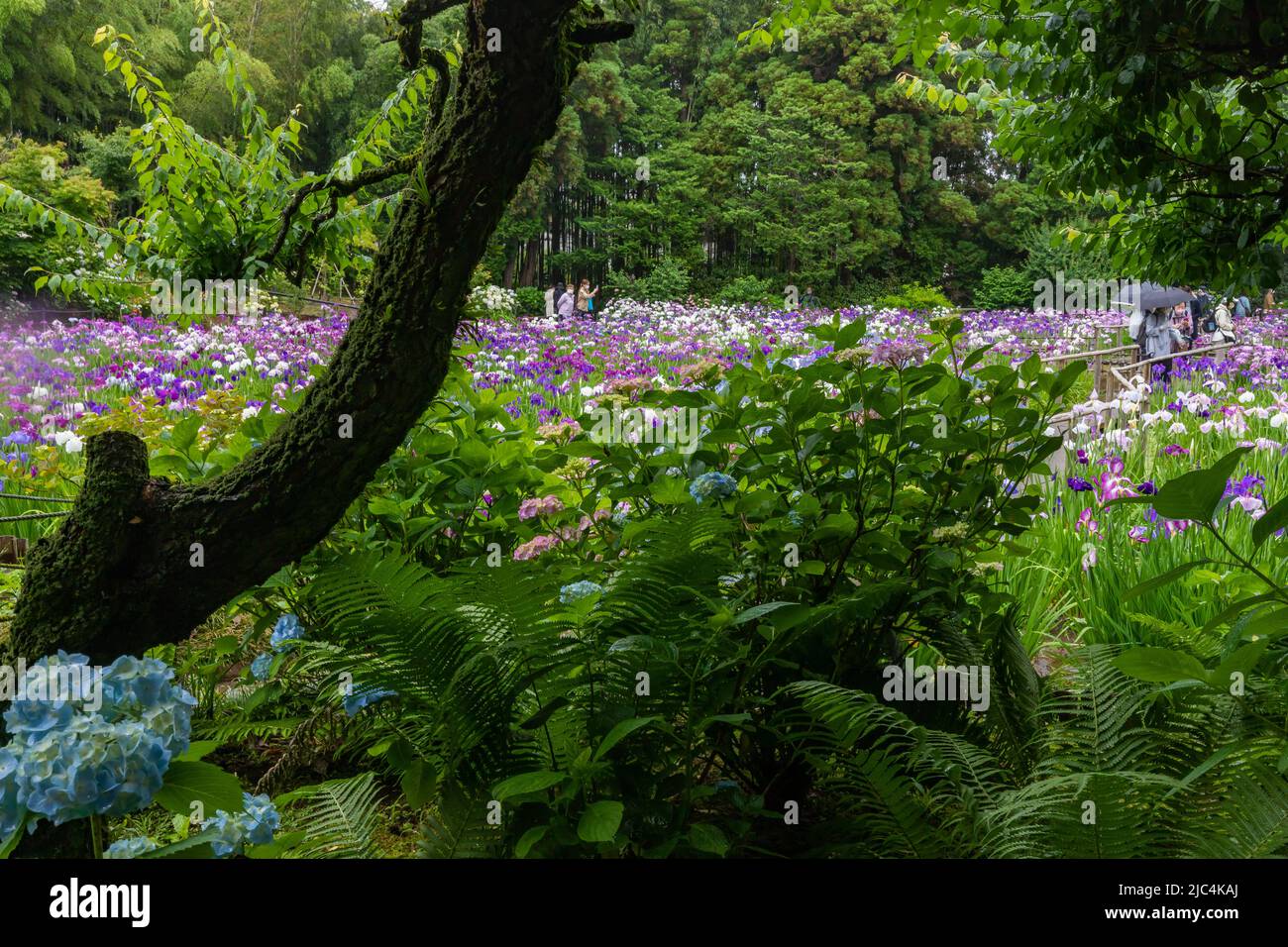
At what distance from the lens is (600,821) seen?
1155mm

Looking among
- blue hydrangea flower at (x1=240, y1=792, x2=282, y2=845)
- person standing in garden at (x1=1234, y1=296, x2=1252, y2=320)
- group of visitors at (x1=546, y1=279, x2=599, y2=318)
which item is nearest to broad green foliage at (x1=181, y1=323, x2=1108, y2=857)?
blue hydrangea flower at (x1=240, y1=792, x2=282, y2=845)

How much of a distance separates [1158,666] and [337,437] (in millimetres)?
1227

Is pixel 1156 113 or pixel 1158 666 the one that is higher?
pixel 1156 113

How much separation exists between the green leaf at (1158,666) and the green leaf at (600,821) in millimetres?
642

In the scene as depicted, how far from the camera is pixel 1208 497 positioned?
41.6 inches

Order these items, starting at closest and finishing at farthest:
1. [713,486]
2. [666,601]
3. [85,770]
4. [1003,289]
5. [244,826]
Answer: [85,770], [244,826], [666,601], [713,486], [1003,289]

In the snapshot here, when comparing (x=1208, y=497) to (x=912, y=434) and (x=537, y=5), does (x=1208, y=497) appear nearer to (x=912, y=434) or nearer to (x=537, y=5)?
(x=912, y=434)

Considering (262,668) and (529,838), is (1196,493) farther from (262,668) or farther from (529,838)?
(262,668)

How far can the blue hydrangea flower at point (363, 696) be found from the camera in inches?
58.5

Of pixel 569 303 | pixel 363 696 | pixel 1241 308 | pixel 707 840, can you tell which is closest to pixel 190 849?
pixel 363 696

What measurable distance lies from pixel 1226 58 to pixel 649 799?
1866mm

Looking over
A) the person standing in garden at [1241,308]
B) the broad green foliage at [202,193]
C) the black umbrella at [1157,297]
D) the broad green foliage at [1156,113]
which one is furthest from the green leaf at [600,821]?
the person standing in garden at [1241,308]

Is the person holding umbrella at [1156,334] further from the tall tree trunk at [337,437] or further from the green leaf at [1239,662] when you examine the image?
the tall tree trunk at [337,437]

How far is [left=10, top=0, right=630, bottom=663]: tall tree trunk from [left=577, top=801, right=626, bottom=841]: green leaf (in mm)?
670
